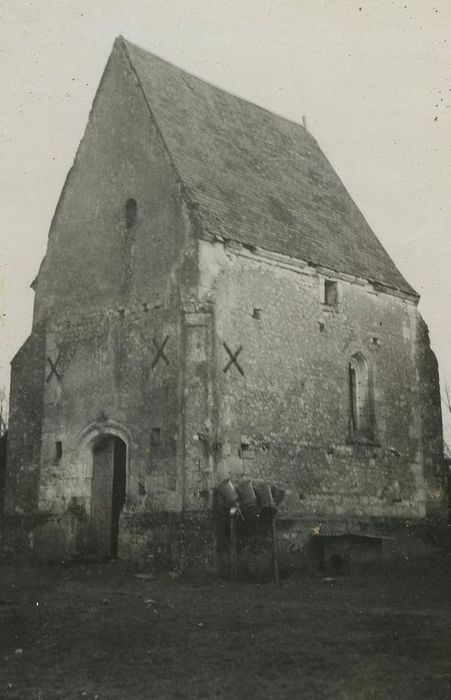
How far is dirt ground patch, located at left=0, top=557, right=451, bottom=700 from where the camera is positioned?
8672mm

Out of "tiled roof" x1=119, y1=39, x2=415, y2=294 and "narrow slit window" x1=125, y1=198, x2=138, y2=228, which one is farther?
"narrow slit window" x1=125, y1=198, x2=138, y2=228

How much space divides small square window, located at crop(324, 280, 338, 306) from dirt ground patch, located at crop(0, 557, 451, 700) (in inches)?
299

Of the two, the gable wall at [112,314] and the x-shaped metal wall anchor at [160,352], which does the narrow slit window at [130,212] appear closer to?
the gable wall at [112,314]

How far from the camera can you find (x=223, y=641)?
10742mm

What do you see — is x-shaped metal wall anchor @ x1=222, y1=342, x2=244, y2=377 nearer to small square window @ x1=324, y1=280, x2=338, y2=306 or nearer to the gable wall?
the gable wall

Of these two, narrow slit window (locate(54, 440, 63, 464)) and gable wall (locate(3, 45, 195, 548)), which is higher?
gable wall (locate(3, 45, 195, 548))

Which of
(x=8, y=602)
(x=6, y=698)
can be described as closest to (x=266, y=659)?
(x=6, y=698)

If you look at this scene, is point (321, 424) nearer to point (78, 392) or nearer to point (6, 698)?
point (78, 392)

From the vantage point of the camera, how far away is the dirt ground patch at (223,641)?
867 centimetres

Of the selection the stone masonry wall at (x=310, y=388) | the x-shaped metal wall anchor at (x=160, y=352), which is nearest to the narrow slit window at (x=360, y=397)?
the stone masonry wall at (x=310, y=388)

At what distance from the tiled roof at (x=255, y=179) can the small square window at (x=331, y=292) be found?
390 millimetres

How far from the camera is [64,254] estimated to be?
22047 mm

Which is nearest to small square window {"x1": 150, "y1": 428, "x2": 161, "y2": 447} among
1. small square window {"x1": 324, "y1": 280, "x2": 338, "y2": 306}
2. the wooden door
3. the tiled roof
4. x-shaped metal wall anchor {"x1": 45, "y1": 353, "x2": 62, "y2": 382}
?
the wooden door

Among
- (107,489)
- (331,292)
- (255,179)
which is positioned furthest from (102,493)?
(255,179)
